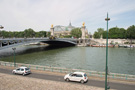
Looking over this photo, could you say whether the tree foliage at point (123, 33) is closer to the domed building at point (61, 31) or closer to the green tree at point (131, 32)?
the green tree at point (131, 32)

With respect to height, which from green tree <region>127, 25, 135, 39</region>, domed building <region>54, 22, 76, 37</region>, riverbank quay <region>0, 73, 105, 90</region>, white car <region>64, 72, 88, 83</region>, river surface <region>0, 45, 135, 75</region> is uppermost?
domed building <region>54, 22, 76, 37</region>

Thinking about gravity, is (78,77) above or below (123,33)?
below

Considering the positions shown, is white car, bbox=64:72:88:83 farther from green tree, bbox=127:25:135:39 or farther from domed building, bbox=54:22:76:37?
domed building, bbox=54:22:76:37

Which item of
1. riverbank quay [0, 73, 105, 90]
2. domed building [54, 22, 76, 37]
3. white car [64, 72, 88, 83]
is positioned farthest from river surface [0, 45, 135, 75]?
domed building [54, 22, 76, 37]

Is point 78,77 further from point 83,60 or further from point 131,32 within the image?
point 131,32

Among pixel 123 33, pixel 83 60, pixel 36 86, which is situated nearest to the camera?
pixel 36 86

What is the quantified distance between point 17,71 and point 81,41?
278ft

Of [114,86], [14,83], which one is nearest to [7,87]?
[14,83]

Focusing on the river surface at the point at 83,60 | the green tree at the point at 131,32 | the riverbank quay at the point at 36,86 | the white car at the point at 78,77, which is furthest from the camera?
the green tree at the point at 131,32

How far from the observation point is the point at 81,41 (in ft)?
322

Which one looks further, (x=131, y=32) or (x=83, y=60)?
(x=131, y=32)

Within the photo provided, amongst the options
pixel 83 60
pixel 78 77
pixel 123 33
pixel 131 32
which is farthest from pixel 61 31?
pixel 78 77

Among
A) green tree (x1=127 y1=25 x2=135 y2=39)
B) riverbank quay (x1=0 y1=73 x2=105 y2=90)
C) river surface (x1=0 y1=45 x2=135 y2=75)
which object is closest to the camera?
riverbank quay (x1=0 y1=73 x2=105 y2=90)

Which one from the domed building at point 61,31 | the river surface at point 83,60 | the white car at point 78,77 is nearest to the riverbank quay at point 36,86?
the white car at point 78,77
